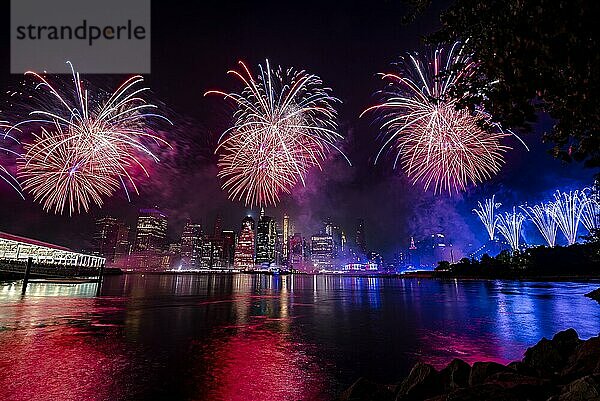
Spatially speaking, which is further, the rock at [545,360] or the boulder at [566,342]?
the boulder at [566,342]

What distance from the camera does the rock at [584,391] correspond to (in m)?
5.84

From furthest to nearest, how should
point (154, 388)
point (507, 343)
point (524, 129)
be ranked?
point (507, 343) → point (154, 388) → point (524, 129)

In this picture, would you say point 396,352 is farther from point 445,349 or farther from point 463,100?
point 463,100

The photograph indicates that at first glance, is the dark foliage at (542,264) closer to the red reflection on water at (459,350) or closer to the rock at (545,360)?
the red reflection on water at (459,350)

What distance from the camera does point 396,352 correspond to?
16.9m

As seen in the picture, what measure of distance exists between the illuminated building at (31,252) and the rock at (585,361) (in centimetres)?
8148

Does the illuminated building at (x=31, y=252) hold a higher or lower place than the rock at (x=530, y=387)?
higher

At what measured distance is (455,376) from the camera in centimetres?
950

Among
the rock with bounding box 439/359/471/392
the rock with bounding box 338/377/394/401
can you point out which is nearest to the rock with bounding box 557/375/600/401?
the rock with bounding box 439/359/471/392

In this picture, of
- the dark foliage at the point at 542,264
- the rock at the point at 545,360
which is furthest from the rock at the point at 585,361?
the dark foliage at the point at 542,264

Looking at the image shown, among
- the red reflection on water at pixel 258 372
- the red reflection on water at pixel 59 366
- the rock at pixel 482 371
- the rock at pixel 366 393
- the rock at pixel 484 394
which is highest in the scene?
the rock at pixel 484 394

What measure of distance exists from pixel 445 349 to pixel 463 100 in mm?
12319

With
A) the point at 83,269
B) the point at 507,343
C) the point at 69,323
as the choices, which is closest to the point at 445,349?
the point at 507,343

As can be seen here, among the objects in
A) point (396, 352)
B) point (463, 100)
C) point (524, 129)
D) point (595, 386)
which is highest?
point (463, 100)
